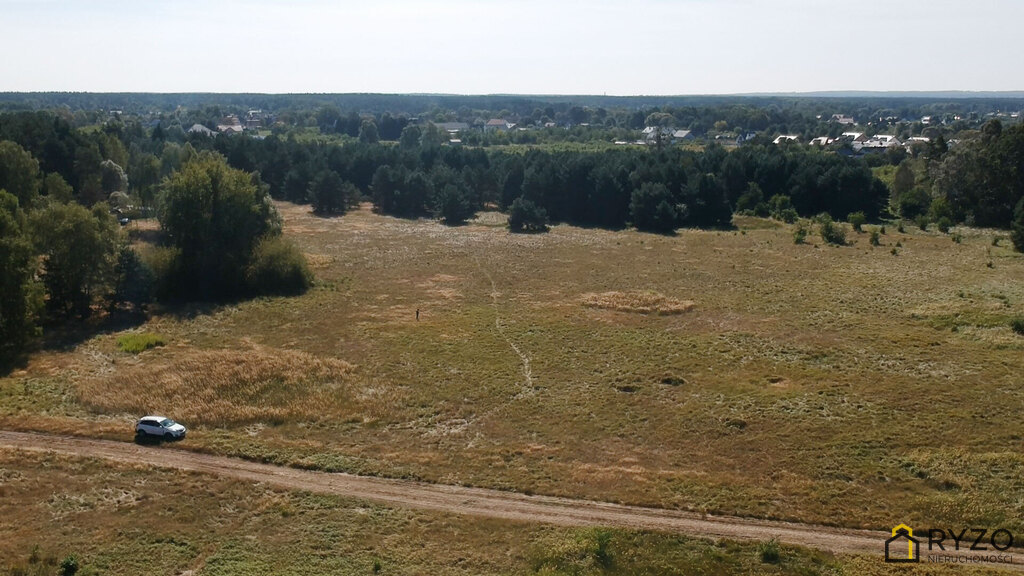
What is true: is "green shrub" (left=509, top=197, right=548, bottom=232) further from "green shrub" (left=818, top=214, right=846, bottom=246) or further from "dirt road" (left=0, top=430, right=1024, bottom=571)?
"dirt road" (left=0, top=430, right=1024, bottom=571)

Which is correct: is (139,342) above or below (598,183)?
below

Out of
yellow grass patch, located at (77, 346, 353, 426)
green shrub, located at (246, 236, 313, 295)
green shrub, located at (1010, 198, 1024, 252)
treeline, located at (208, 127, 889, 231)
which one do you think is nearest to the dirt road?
yellow grass patch, located at (77, 346, 353, 426)

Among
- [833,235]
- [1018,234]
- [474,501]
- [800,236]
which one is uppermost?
[1018,234]

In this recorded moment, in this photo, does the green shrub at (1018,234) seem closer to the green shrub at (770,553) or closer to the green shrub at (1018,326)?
the green shrub at (1018,326)

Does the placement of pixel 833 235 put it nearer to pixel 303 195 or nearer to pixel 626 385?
pixel 626 385

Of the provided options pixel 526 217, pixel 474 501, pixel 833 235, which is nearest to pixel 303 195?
pixel 526 217

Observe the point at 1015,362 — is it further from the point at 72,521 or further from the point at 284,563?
the point at 72,521

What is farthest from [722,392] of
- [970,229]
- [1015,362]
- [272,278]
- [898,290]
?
[970,229]
